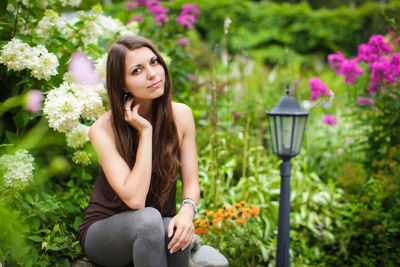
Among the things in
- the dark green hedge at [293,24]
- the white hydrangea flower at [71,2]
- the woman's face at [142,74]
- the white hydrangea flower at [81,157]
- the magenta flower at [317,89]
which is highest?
the dark green hedge at [293,24]

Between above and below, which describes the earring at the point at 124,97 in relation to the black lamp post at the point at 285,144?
above

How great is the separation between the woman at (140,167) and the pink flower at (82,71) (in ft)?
1.23

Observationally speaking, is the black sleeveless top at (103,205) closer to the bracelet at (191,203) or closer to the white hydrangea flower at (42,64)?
the bracelet at (191,203)

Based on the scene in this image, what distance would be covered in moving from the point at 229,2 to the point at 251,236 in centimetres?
1005

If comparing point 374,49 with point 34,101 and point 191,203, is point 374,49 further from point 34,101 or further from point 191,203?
point 34,101

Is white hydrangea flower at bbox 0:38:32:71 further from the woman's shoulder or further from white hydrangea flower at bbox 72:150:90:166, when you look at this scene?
the woman's shoulder

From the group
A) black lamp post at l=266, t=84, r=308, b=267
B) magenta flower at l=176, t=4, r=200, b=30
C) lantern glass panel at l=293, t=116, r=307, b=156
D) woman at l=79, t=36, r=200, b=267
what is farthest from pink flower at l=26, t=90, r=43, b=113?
magenta flower at l=176, t=4, r=200, b=30

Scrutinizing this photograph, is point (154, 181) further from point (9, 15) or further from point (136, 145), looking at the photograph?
point (9, 15)

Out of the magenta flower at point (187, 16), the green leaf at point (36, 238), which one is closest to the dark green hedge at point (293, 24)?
the magenta flower at point (187, 16)

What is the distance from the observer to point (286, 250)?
2.17 m

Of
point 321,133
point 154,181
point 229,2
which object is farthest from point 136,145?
point 229,2

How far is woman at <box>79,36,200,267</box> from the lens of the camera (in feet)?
5.42

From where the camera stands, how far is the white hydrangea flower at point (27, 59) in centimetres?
186

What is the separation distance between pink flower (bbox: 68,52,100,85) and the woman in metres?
0.37
